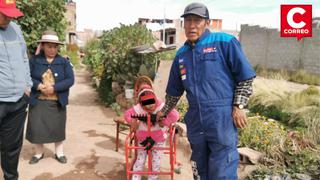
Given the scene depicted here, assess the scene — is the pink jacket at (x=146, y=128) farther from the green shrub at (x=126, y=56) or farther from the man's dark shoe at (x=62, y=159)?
the green shrub at (x=126, y=56)

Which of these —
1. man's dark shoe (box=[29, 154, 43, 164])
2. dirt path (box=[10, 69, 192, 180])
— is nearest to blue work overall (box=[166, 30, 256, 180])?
dirt path (box=[10, 69, 192, 180])

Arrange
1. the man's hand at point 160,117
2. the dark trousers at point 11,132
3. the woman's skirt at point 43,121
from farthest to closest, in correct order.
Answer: the woman's skirt at point 43,121 < the man's hand at point 160,117 < the dark trousers at point 11,132

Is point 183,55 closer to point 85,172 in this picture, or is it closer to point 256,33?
point 85,172

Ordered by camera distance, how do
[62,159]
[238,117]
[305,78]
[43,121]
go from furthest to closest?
[305,78], [62,159], [43,121], [238,117]

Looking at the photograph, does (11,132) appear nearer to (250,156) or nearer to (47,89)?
(47,89)

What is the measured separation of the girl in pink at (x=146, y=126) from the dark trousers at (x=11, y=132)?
112cm

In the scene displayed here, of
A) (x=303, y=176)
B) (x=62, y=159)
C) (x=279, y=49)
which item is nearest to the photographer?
(x=303, y=176)

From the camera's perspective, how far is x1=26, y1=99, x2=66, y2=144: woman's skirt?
450 centimetres

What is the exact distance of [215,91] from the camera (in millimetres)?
2707

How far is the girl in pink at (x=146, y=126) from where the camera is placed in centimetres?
382

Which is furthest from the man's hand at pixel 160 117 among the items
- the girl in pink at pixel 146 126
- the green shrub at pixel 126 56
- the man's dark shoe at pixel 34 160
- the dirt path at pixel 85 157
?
the green shrub at pixel 126 56

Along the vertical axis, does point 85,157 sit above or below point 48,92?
below

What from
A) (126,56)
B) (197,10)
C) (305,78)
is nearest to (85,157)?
(197,10)

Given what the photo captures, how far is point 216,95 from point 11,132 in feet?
7.00
